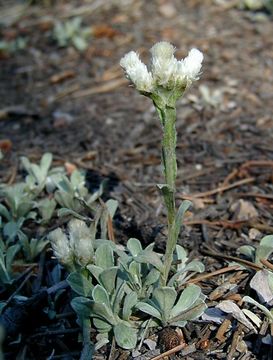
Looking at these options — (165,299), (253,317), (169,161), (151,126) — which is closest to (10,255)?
(165,299)

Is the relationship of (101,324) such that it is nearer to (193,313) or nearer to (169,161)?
(193,313)

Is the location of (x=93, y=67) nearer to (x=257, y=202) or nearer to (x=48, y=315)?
(x=257, y=202)

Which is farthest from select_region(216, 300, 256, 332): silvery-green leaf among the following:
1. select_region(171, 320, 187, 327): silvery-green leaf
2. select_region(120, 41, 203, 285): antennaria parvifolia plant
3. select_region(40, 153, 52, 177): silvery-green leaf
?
select_region(40, 153, 52, 177): silvery-green leaf

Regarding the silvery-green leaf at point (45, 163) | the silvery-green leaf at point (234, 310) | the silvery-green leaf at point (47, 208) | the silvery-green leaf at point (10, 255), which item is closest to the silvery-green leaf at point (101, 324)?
the silvery-green leaf at point (234, 310)

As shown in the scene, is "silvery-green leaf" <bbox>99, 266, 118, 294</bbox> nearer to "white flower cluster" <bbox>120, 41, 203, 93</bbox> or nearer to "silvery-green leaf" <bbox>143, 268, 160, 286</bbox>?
"silvery-green leaf" <bbox>143, 268, 160, 286</bbox>

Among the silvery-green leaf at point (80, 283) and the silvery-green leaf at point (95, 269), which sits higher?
the silvery-green leaf at point (95, 269)

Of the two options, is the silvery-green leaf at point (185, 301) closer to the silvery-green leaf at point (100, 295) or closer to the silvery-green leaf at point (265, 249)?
the silvery-green leaf at point (100, 295)
